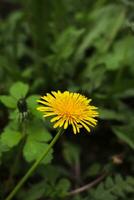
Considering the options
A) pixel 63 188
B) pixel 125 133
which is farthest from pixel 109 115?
pixel 63 188

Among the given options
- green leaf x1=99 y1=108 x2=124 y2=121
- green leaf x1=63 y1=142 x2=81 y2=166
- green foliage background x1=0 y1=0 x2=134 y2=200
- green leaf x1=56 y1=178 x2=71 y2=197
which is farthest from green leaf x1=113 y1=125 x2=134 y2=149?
green leaf x1=56 y1=178 x2=71 y2=197

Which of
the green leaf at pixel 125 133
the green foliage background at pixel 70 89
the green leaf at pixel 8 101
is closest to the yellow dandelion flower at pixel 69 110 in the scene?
the green foliage background at pixel 70 89

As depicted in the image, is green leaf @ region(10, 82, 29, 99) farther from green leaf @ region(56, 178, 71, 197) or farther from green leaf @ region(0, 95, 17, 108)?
green leaf @ region(56, 178, 71, 197)

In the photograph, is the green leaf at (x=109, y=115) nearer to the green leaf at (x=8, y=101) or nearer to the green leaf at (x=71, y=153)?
the green leaf at (x=71, y=153)

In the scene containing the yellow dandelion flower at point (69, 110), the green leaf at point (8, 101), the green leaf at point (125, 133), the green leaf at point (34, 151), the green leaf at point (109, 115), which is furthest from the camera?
the green leaf at point (109, 115)

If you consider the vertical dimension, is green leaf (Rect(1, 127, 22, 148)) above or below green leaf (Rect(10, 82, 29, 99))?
Result: below

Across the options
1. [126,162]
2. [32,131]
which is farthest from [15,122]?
[126,162]

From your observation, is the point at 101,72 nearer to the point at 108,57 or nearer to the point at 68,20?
the point at 108,57
